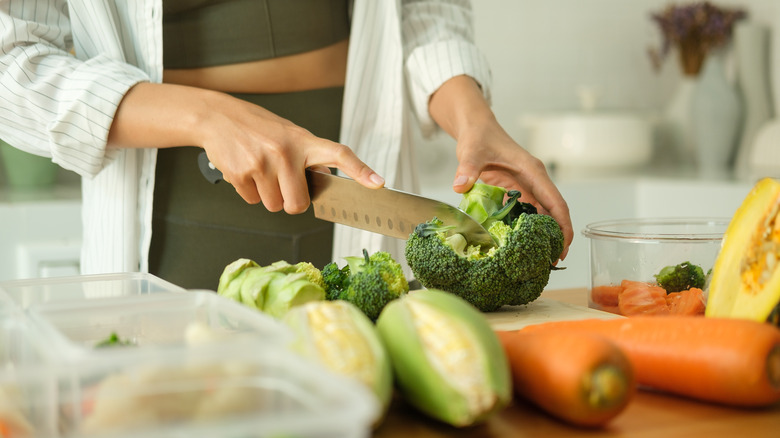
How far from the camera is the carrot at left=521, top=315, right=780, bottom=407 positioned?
2.02ft

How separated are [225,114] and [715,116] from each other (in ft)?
7.98

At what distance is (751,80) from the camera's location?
302 cm

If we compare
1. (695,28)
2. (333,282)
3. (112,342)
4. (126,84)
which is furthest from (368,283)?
(695,28)

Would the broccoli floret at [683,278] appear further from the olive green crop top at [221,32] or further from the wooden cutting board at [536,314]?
the olive green crop top at [221,32]

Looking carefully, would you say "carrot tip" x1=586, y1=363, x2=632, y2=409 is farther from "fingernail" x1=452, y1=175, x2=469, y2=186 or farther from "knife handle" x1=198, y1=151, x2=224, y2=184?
"knife handle" x1=198, y1=151, x2=224, y2=184

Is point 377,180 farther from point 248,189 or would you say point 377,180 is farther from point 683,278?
point 683,278

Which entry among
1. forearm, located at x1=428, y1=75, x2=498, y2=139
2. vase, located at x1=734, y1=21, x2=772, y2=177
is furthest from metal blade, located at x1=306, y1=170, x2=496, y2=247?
vase, located at x1=734, y1=21, x2=772, y2=177

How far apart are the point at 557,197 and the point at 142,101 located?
643 millimetres

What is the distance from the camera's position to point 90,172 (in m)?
1.24

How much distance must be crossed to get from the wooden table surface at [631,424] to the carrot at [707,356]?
0.04ft

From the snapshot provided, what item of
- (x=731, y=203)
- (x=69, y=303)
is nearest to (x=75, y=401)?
(x=69, y=303)

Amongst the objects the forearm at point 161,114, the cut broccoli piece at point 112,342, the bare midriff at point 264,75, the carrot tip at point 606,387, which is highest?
the bare midriff at point 264,75

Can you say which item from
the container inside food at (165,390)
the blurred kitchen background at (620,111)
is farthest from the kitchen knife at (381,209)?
the blurred kitchen background at (620,111)

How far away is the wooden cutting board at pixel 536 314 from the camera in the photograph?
94 centimetres
